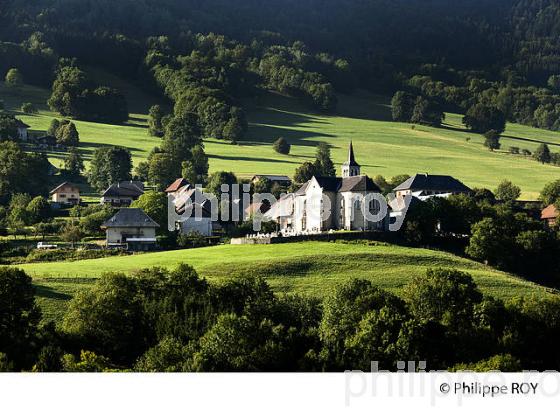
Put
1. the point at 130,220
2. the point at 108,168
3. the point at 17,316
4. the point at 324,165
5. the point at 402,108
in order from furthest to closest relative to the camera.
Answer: the point at 402,108
the point at 324,165
the point at 108,168
the point at 130,220
the point at 17,316

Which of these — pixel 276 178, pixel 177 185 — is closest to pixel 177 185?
pixel 177 185

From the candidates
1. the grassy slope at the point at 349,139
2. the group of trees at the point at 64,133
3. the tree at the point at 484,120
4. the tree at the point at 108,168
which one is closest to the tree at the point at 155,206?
the tree at the point at 108,168

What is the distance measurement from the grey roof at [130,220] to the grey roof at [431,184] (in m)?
28.2

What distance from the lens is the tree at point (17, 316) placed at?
46.3 meters

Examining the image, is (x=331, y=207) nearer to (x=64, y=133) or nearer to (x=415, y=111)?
(x=64, y=133)

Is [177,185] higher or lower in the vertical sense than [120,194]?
higher

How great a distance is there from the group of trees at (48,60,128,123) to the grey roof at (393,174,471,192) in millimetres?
57162

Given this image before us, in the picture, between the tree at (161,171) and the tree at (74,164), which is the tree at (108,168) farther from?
the tree at (161,171)

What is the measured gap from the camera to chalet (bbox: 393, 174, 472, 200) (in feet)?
314

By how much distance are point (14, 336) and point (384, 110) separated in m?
126

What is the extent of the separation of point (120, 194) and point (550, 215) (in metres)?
39.5

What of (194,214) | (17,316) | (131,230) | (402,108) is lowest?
→ (17,316)

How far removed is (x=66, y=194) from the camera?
93250mm

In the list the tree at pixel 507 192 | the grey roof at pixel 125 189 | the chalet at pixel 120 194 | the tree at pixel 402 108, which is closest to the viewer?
the chalet at pixel 120 194
